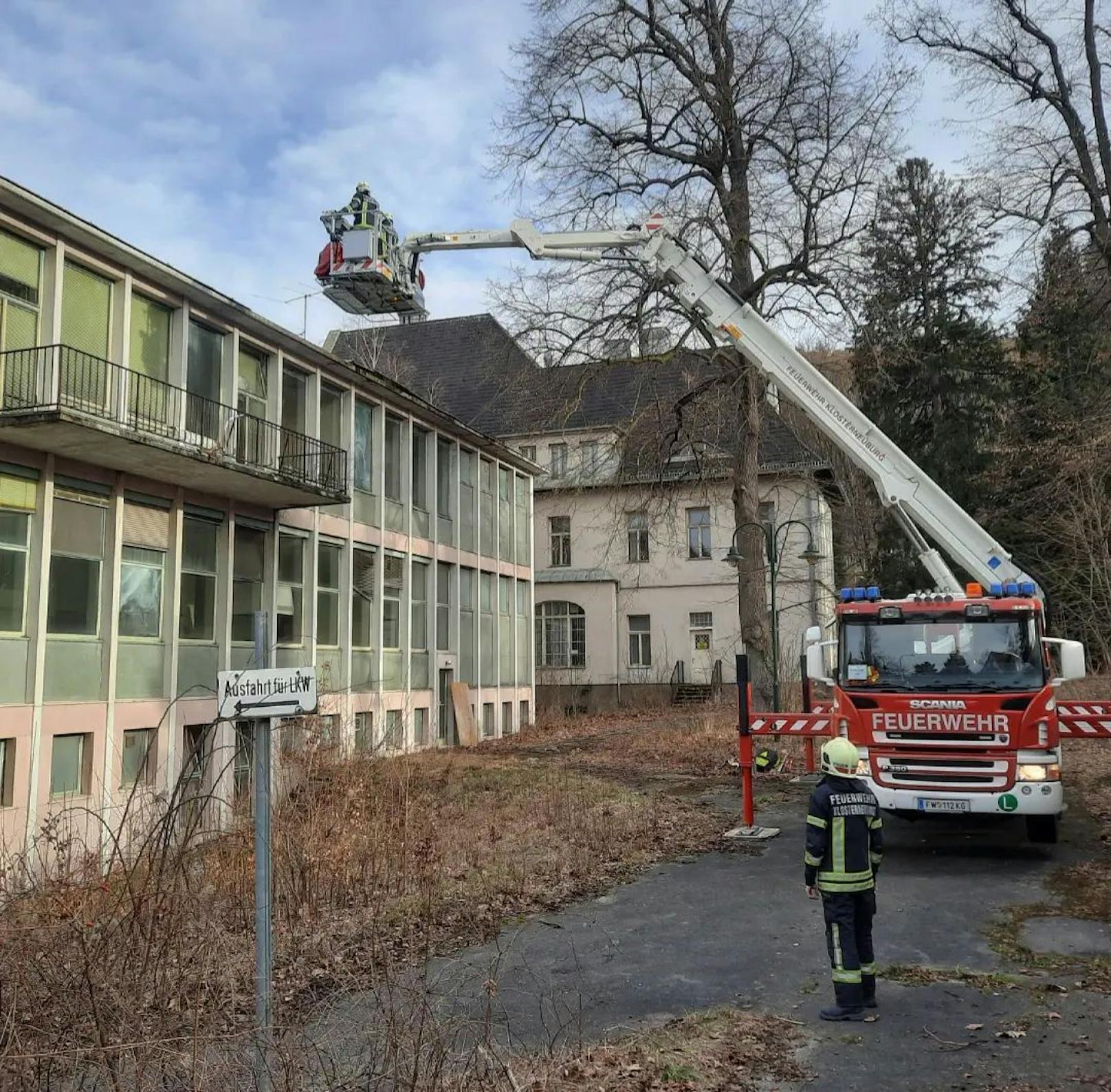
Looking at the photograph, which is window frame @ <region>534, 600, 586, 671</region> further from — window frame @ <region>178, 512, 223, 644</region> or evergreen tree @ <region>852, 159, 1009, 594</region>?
window frame @ <region>178, 512, 223, 644</region>

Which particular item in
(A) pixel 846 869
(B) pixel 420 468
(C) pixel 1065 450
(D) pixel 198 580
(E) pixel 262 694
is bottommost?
(A) pixel 846 869

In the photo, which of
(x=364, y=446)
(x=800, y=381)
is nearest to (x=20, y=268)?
(x=364, y=446)

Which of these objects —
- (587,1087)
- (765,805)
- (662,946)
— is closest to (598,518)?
(765,805)

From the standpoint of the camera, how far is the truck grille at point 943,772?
35.1ft

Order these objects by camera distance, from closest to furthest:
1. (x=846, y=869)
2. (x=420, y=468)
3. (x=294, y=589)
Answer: (x=846, y=869)
(x=294, y=589)
(x=420, y=468)

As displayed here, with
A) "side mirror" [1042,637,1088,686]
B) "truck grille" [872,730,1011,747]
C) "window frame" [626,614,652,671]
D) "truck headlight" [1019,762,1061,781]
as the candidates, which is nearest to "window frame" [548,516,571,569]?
"window frame" [626,614,652,671]

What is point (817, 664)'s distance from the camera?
12.1m

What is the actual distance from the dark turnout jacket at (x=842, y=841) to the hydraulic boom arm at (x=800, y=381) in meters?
6.67

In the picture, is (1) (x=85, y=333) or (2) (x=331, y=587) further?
(2) (x=331, y=587)

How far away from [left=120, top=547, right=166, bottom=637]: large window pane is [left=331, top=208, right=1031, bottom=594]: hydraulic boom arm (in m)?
5.98

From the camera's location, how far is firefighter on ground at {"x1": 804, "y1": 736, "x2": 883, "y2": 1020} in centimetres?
649

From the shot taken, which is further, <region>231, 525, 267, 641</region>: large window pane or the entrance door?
the entrance door

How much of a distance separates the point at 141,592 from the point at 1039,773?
12746mm

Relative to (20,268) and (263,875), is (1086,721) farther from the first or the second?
(20,268)
